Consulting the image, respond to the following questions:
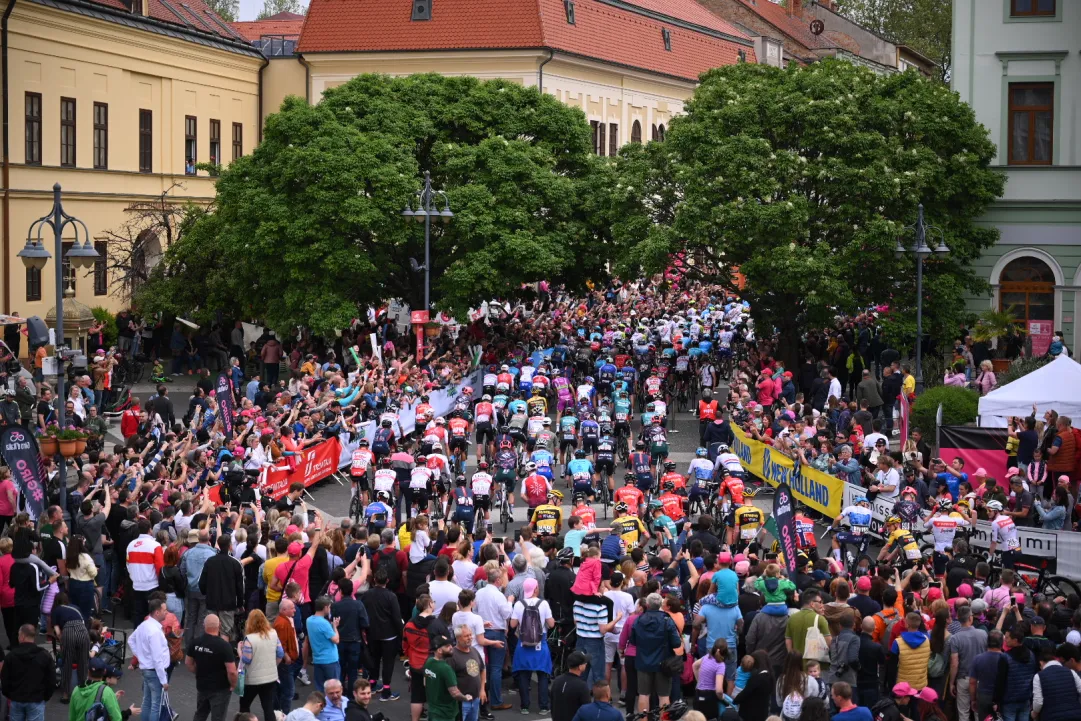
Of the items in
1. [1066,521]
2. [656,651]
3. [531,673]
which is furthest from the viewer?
[1066,521]

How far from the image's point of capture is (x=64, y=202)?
46.0 m

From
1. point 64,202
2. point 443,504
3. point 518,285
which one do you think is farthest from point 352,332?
point 443,504

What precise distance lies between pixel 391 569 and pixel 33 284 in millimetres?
31060

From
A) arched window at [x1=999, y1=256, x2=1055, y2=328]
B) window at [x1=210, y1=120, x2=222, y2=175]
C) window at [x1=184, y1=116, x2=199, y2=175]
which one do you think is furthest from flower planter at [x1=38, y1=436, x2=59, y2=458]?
window at [x1=210, y1=120, x2=222, y2=175]

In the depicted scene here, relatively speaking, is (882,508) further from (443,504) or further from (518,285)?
(518,285)

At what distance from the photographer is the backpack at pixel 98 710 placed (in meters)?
12.7

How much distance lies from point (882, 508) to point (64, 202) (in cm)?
3163

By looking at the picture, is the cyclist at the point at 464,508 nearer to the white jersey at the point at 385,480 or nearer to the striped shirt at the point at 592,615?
the white jersey at the point at 385,480

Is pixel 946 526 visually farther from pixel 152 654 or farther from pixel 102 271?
pixel 102 271

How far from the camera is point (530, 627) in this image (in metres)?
15.4

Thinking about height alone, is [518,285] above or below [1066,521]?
above

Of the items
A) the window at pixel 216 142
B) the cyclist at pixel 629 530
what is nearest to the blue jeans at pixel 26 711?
the cyclist at pixel 629 530

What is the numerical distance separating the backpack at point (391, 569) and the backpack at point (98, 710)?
4009 mm

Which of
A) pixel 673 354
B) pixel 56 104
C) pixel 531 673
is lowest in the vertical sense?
pixel 531 673
